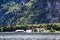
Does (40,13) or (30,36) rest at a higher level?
(40,13)

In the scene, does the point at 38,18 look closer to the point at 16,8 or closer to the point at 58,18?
the point at 58,18

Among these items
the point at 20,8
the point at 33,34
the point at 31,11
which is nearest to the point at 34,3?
the point at 31,11

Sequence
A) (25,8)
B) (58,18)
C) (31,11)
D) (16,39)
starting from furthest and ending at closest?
(25,8) < (31,11) < (58,18) < (16,39)

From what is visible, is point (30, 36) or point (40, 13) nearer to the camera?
point (30, 36)

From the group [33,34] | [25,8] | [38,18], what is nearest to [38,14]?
[38,18]

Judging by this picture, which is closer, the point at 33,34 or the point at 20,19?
the point at 33,34

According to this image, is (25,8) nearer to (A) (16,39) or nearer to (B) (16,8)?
(B) (16,8)

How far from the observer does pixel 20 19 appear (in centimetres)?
16600

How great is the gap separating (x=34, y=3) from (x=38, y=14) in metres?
11.8

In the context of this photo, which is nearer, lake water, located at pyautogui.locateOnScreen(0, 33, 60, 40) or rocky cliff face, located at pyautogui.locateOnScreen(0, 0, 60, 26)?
lake water, located at pyautogui.locateOnScreen(0, 33, 60, 40)

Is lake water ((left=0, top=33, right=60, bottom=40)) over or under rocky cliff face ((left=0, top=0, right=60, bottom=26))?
under

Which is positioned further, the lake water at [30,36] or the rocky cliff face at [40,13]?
the rocky cliff face at [40,13]

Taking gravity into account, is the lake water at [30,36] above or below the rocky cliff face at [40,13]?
below

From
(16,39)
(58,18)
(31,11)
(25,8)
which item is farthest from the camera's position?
(25,8)
